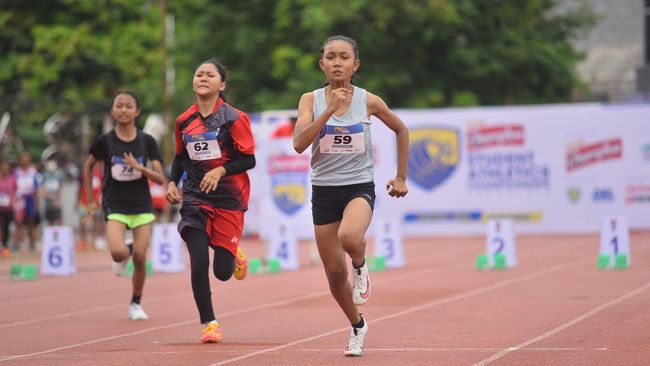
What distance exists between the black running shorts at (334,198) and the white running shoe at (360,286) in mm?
392

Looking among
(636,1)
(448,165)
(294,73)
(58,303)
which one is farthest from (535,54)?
(58,303)

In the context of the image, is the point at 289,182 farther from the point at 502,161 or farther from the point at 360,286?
the point at 360,286

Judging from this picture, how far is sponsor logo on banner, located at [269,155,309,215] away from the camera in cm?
2345

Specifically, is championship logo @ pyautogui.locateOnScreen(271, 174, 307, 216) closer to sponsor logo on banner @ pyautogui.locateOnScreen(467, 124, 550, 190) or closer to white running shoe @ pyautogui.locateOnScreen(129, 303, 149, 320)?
sponsor logo on banner @ pyautogui.locateOnScreen(467, 124, 550, 190)

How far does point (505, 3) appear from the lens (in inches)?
1891

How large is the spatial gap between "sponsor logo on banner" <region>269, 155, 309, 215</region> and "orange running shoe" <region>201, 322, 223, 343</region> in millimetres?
12622

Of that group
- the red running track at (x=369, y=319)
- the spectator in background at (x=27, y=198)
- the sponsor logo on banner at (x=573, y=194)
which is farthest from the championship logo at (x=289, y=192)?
the sponsor logo on banner at (x=573, y=194)

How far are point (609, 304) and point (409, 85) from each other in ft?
108

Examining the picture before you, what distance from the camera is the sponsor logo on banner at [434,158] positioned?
31.9 m

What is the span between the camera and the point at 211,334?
10719 mm

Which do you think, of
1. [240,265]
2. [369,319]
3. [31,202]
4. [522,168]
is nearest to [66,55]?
[31,202]

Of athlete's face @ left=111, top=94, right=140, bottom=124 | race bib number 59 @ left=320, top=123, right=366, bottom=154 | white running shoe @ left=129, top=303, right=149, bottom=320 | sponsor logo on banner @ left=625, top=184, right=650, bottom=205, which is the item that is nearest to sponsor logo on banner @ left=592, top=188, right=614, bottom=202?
sponsor logo on banner @ left=625, top=184, right=650, bottom=205

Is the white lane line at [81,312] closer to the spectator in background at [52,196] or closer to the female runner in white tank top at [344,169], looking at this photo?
the female runner in white tank top at [344,169]

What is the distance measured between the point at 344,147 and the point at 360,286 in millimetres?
957
